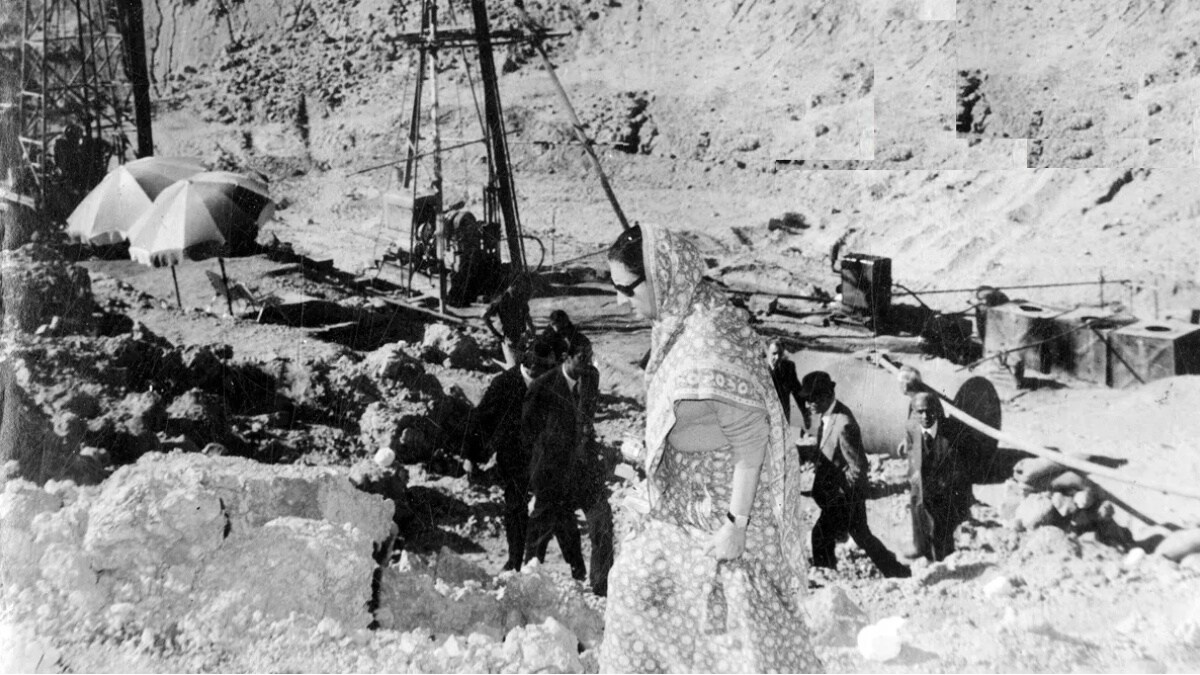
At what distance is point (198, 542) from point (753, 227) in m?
4.53

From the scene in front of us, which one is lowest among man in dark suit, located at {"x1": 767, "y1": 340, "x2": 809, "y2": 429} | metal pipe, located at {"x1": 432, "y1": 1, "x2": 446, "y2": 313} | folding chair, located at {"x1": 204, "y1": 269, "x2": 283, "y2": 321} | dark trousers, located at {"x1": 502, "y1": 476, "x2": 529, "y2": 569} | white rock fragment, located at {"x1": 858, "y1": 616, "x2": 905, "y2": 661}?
white rock fragment, located at {"x1": 858, "y1": 616, "x2": 905, "y2": 661}

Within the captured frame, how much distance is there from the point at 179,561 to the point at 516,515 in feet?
4.60

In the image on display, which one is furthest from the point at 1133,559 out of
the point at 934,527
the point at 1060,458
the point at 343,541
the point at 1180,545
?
the point at 343,541

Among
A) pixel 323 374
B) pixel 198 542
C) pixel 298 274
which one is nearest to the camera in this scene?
pixel 198 542

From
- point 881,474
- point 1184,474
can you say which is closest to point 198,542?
point 881,474

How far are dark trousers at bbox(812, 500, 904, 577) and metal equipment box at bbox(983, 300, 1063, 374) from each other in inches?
59.7

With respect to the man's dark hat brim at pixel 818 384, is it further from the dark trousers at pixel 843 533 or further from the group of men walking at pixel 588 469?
the dark trousers at pixel 843 533

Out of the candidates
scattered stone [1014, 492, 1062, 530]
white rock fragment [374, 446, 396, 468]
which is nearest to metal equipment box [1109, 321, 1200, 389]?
scattered stone [1014, 492, 1062, 530]

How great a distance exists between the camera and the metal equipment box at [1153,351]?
452 cm

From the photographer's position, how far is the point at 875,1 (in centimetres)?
586

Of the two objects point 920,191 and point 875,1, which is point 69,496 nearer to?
point 875,1

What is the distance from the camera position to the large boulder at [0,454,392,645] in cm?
297

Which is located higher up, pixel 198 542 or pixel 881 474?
pixel 198 542

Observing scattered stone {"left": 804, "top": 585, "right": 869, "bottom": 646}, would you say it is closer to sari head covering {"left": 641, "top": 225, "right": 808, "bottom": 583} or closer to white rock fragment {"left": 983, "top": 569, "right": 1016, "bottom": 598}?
white rock fragment {"left": 983, "top": 569, "right": 1016, "bottom": 598}
